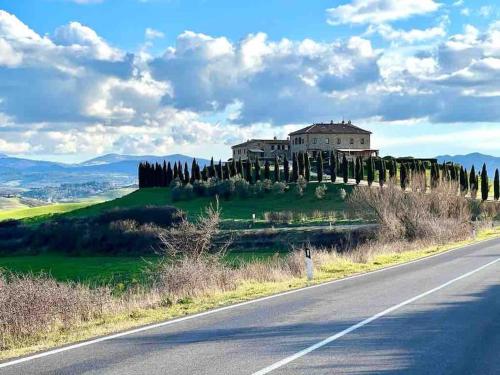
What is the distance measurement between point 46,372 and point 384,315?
6.30 m

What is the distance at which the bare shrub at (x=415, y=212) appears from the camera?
3797 cm

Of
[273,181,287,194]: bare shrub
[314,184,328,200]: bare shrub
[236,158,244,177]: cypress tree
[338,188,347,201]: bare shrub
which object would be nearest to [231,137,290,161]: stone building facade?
[236,158,244,177]: cypress tree

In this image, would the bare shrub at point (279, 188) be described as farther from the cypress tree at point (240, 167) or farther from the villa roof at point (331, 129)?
the villa roof at point (331, 129)

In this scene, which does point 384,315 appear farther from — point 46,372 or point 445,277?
point 445,277

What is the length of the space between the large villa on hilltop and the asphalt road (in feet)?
357

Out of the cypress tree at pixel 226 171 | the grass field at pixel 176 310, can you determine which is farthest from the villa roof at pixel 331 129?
the grass field at pixel 176 310

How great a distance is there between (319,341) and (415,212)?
102 ft

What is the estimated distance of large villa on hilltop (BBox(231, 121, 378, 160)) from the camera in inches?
4953

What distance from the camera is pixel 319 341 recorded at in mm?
9031

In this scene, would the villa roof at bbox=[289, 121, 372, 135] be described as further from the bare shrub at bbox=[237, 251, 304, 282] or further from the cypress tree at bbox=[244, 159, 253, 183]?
the bare shrub at bbox=[237, 251, 304, 282]

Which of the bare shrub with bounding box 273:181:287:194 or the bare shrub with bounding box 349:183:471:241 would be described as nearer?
the bare shrub with bounding box 349:183:471:241

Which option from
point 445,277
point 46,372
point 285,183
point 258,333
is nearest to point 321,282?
point 445,277

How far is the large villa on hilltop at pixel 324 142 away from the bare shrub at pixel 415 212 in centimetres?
7672

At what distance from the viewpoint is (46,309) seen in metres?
11.5
